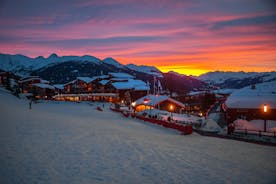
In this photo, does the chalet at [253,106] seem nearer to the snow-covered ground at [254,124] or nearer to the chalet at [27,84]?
the snow-covered ground at [254,124]

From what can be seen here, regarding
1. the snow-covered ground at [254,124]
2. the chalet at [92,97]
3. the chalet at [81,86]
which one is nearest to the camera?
the snow-covered ground at [254,124]

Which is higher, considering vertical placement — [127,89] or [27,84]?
[27,84]

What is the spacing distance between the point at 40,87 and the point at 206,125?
225ft

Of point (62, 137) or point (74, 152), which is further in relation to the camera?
point (62, 137)

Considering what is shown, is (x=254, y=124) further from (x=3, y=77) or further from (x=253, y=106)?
(x=3, y=77)

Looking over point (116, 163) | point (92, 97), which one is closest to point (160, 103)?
point (116, 163)

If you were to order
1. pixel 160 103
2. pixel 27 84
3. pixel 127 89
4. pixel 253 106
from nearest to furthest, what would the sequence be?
1. pixel 253 106
2. pixel 160 103
3. pixel 127 89
4. pixel 27 84

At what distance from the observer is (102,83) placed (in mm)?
79750

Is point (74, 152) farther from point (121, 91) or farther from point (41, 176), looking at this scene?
point (121, 91)

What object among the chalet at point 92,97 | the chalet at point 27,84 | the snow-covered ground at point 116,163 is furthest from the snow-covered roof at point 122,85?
the snow-covered ground at point 116,163

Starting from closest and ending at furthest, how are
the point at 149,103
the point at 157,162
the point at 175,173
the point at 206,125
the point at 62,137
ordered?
the point at 175,173 → the point at 157,162 → the point at 62,137 → the point at 206,125 → the point at 149,103

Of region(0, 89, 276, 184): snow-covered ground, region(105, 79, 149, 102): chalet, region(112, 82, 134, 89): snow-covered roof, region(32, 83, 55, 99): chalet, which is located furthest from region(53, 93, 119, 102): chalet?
region(0, 89, 276, 184): snow-covered ground

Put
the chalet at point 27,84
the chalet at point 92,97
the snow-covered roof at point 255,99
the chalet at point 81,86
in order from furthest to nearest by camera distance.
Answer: the chalet at point 81,86
the chalet at point 27,84
the chalet at point 92,97
the snow-covered roof at point 255,99

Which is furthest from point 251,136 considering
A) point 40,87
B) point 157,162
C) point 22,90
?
point 22,90
